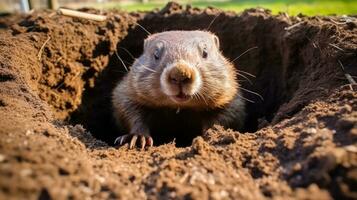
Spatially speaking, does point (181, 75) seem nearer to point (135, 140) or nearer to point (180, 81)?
point (180, 81)

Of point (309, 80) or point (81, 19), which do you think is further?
point (81, 19)

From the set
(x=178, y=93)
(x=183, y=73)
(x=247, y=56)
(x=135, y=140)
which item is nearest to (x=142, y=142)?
(x=135, y=140)

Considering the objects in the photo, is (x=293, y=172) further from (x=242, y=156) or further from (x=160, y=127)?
(x=160, y=127)

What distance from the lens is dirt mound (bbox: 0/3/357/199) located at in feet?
9.78

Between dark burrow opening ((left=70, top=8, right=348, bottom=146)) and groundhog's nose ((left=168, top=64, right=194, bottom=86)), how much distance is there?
5.87 feet

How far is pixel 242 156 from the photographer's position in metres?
3.67

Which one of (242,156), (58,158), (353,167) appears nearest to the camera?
(353,167)

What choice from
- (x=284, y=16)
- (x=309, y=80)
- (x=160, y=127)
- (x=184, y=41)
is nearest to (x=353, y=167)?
(x=309, y=80)

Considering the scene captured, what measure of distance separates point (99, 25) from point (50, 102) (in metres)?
1.84

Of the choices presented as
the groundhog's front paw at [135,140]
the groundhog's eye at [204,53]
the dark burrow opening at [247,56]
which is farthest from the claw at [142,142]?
the groundhog's eye at [204,53]

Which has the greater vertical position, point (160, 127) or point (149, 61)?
point (149, 61)

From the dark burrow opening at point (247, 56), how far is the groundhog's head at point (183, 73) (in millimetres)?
1007

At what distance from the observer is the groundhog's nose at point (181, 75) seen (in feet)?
15.9

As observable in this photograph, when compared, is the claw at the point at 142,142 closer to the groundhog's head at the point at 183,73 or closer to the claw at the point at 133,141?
the claw at the point at 133,141
